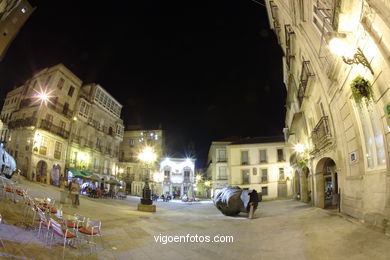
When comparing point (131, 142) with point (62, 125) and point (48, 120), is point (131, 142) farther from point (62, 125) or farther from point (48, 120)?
point (48, 120)

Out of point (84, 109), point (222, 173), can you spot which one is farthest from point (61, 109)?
point (222, 173)

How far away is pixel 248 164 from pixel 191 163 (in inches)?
704

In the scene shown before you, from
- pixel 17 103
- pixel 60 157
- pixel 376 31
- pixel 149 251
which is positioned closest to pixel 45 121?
pixel 60 157

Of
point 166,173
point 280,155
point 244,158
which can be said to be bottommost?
point 166,173

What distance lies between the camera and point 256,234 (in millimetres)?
8078

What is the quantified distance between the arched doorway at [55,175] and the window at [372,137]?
28.4m

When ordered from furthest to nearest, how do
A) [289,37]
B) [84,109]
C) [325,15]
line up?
[84,109]
[289,37]
[325,15]

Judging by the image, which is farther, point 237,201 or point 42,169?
point 42,169

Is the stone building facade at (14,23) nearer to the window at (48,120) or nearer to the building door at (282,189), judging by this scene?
the window at (48,120)

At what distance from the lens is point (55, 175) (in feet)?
86.6

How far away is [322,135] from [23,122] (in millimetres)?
28425

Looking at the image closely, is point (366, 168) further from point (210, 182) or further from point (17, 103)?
point (210, 182)

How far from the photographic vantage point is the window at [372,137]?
6.49m

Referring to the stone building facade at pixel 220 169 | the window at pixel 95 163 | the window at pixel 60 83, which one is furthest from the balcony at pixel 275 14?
the window at pixel 95 163
